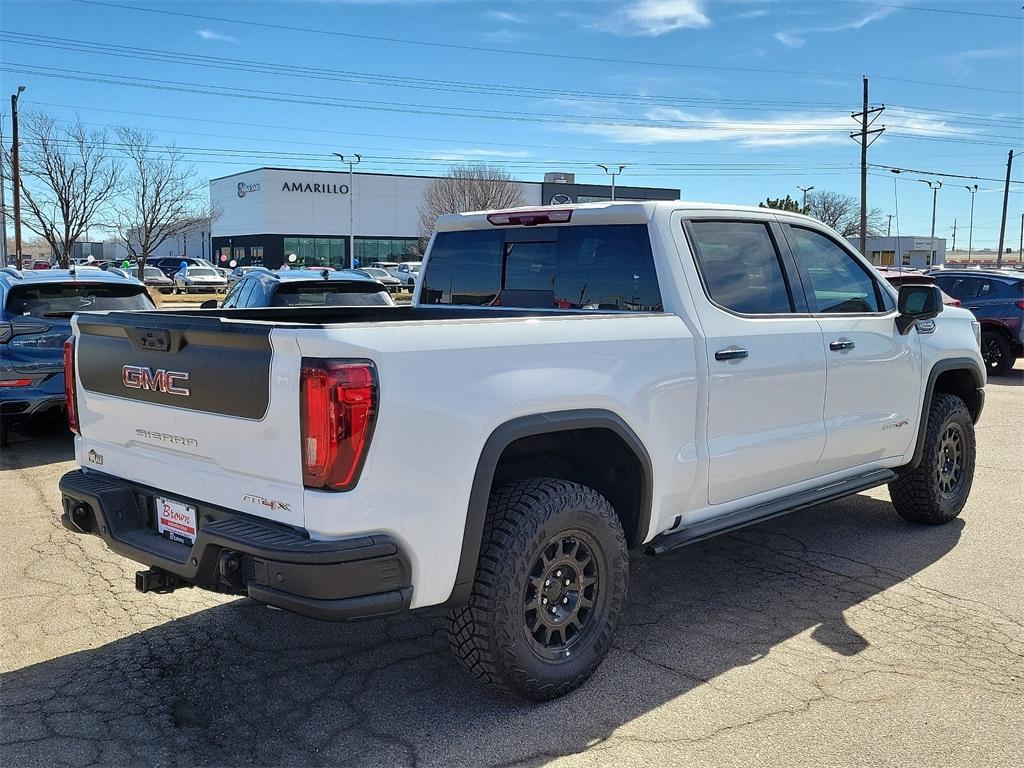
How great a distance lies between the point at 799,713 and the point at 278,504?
214 cm

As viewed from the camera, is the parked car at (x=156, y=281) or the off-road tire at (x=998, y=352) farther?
the parked car at (x=156, y=281)

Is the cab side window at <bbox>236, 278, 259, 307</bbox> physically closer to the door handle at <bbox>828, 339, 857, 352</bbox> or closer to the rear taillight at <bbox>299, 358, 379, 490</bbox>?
the door handle at <bbox>828, 339, 857, 352</bbox>

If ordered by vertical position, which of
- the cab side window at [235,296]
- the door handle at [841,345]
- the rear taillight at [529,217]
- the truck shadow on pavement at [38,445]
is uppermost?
the rear taillight at [529,217]

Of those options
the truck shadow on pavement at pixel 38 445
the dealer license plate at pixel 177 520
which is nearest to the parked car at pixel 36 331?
the truck shadow on pavement at pixel 38 445

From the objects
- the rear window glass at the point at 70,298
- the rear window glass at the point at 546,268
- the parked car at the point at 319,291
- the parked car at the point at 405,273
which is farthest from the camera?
the parked car at the point at 405,273

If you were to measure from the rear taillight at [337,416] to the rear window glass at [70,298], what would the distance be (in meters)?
6.47

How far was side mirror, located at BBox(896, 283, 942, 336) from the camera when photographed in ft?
17.4

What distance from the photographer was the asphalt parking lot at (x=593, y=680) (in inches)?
129

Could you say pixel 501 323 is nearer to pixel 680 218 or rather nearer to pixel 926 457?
pixel 680 218

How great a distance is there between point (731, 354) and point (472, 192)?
202 feet

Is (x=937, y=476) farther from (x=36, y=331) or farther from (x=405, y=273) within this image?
(x=405, y=273)

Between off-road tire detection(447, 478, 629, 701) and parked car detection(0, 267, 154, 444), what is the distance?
19.1 ft

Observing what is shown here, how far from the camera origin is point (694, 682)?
382cm

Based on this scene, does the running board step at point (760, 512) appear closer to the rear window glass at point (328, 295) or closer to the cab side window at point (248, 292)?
the rear window glass at point (328, 295)
